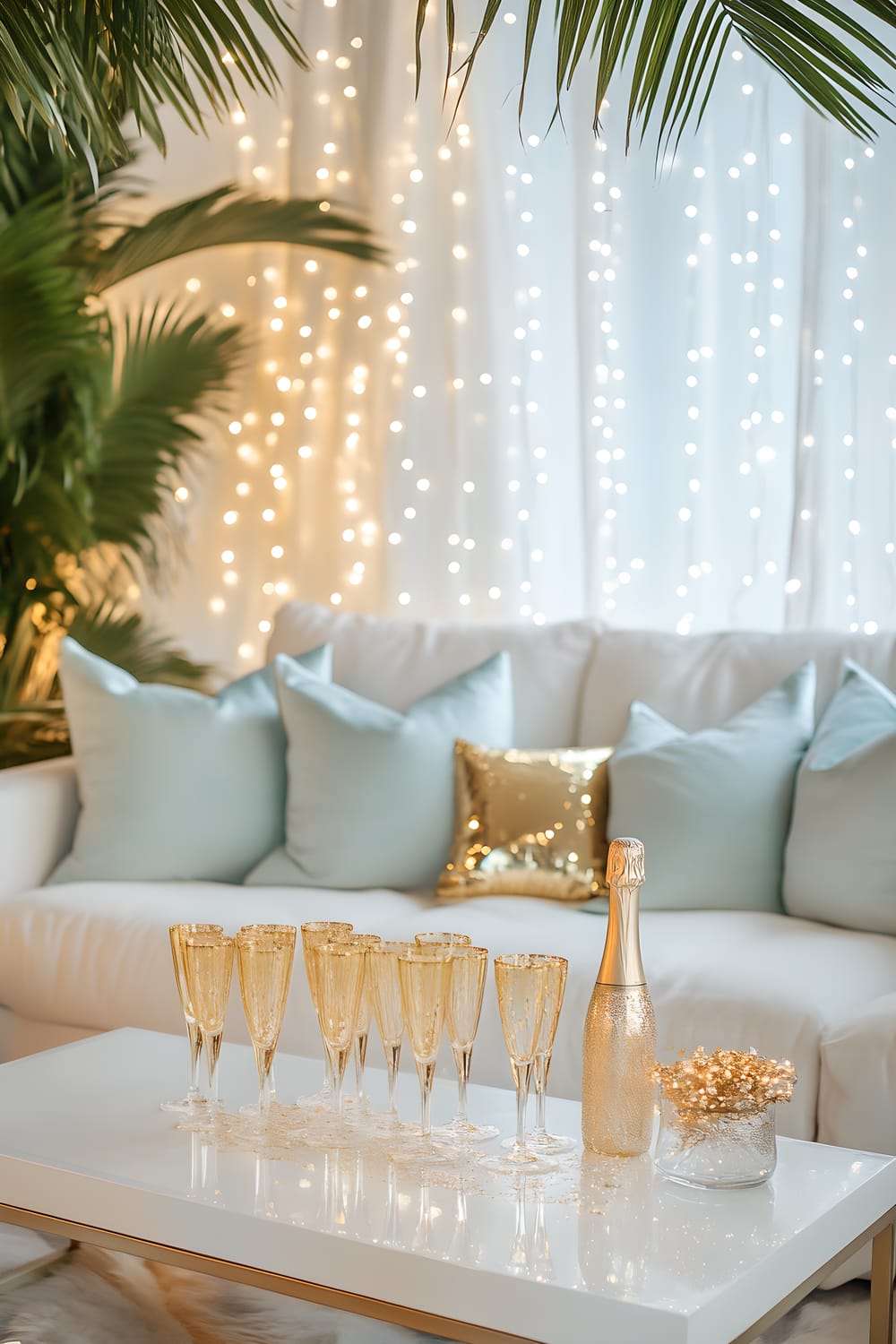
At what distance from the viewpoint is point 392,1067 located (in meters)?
1.56

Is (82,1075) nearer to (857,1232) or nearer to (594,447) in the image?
(857,1232)

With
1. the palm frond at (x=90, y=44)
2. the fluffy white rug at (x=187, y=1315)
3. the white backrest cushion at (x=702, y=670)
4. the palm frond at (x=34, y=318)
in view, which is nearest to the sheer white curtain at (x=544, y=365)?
the white backrest cushion at (x=702, y=670)

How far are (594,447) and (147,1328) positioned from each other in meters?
2.07

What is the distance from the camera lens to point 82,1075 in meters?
1.78

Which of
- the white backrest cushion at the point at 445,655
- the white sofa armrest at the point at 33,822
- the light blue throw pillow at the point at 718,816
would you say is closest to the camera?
the light blue throw pillow at the point at 718,816

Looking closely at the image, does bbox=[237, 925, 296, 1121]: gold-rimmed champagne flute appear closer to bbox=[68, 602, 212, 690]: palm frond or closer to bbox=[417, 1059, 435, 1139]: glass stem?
bbox=[417, 1059, 435, 1139]: glass stem

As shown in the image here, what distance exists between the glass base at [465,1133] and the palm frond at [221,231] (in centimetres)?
243

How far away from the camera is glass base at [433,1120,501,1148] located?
1.52m

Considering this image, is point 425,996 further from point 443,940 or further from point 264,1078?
point 264,1078

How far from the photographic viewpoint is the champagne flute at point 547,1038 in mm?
1424

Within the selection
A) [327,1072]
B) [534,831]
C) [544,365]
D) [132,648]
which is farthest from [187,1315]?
[544,365]

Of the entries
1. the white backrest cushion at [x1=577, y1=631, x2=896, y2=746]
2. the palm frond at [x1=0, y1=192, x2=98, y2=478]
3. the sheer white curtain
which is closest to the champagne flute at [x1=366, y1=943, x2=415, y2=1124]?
the white backrest cushion at [x1=577, y1=631, x2=896, y2=746]

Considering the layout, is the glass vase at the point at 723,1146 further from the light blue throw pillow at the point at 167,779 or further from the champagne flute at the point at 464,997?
the light blue throw pillow at the point at 167,779

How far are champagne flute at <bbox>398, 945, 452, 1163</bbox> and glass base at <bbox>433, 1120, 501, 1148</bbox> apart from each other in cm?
4
